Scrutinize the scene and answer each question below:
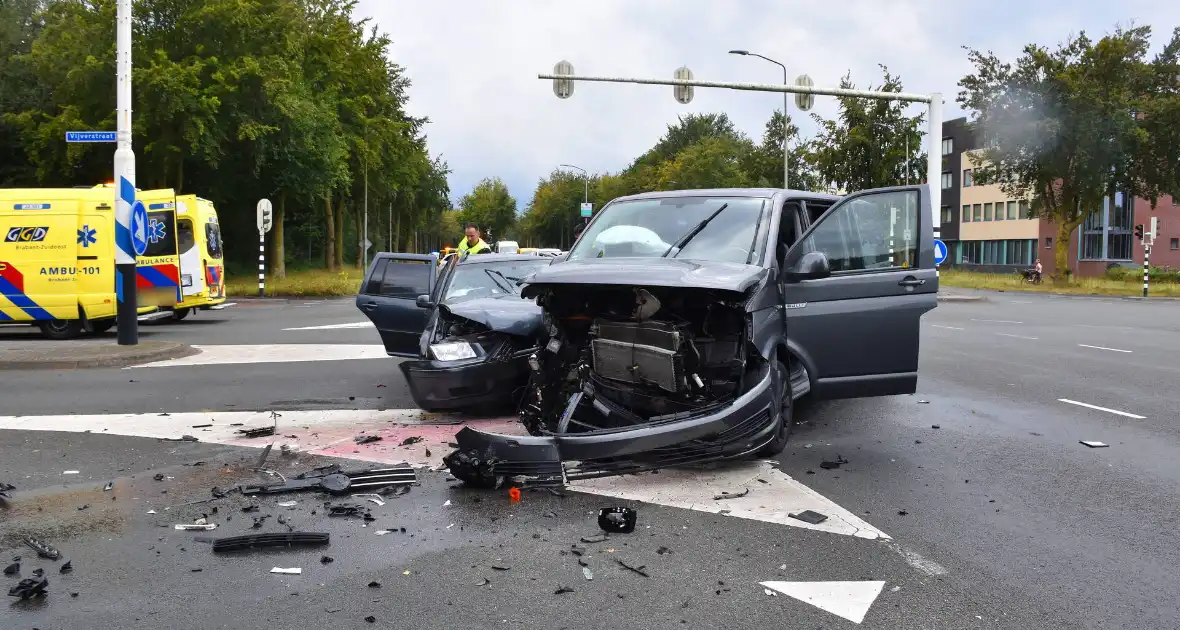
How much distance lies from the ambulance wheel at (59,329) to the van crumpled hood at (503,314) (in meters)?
11.3

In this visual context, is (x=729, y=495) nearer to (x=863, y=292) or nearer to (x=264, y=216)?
(x=863, y=292)

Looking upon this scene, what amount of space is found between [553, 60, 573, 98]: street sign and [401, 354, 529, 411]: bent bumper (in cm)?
1589

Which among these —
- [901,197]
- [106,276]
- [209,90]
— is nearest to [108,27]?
[209,90]

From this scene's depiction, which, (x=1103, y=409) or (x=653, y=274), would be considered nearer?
(x=653, y=274)

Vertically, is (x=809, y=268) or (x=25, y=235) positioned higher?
(x=25, y=235)

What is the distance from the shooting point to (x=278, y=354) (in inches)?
520

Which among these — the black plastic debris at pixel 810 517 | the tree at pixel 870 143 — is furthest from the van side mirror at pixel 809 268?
the tree at pixel 870 143

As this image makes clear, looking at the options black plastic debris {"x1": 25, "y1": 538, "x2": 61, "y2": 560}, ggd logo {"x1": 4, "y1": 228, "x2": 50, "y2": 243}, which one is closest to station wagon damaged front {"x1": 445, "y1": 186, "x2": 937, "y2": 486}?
black plastic debris {"x1": 25, "y1": 538, "x2": 61, "y2": 560}

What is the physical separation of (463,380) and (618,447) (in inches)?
97.1

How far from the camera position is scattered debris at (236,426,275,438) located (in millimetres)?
7312

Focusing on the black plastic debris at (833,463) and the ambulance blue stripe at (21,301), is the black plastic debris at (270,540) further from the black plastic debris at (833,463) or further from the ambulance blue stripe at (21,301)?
the ambulance blue stripe at (21,301)

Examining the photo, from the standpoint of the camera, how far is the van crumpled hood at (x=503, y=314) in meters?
7.60

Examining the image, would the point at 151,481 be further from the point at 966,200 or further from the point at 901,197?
the point at 966,200

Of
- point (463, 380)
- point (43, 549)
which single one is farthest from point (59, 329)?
point (43, 549)
